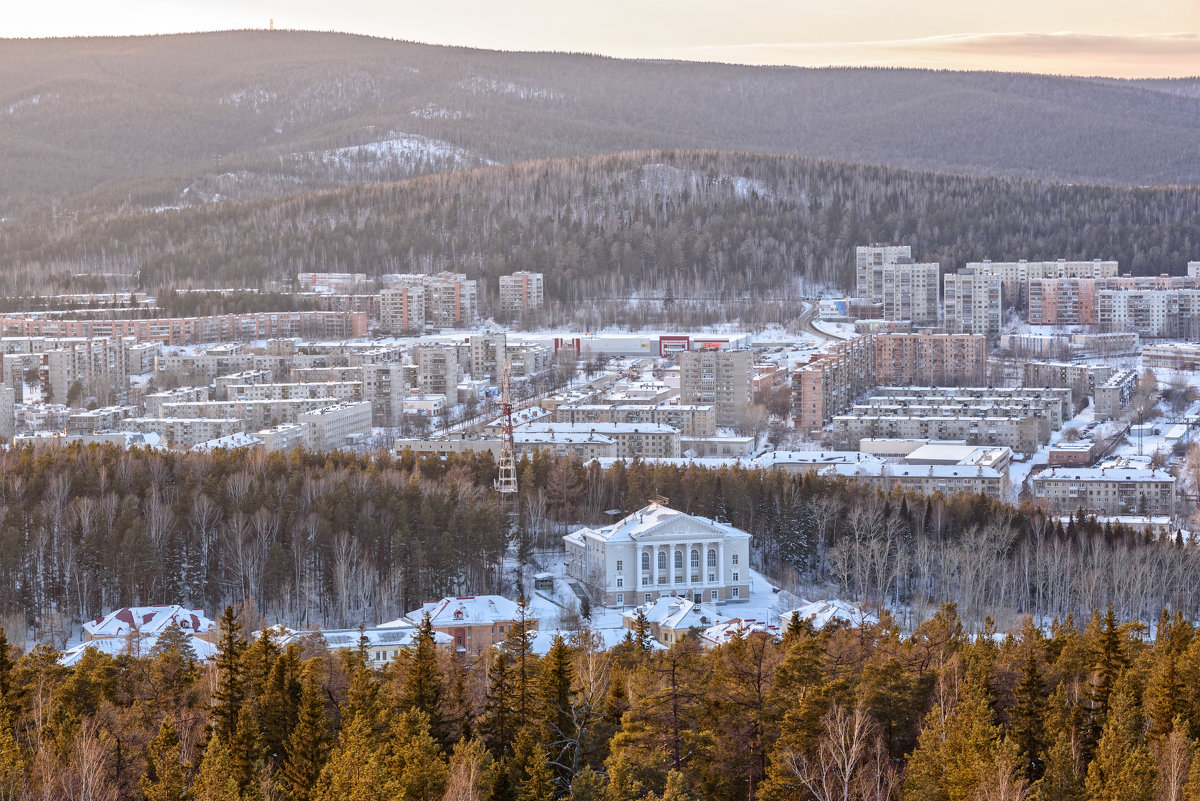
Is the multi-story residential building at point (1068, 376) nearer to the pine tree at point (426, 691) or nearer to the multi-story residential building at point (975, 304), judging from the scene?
the multi-story residential building at point (975, 304)

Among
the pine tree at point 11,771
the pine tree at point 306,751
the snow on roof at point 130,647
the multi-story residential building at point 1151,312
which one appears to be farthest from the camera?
the multi-story residential building at point 1151,312

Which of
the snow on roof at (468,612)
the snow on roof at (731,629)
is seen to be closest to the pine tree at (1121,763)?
the snow on roof at (731,629)

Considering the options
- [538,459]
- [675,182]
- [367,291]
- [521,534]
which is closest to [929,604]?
[521,534]

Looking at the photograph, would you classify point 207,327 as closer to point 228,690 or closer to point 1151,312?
point 1151,312

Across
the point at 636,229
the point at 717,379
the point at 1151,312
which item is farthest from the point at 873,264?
the point at 717,379

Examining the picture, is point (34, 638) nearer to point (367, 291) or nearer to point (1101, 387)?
point (1101, 387)

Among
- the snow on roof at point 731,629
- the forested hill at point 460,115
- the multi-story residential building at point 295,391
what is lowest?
the snow on roof at point 731,629

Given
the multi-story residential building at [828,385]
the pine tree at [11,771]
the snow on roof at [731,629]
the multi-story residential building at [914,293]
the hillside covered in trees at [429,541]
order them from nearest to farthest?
the pine tree at [11,771] → the snow on roof at [731,629] → the hillside covered in trees at [429,541] → the multi-story residential building at [828,385] → the multi-story residential building at [914,293]
